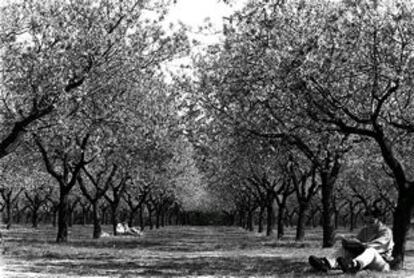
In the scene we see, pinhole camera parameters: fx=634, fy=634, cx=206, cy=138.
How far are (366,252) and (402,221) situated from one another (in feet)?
10.3

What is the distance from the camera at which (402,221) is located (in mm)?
19000

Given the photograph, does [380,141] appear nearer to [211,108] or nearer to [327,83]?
[327,83]

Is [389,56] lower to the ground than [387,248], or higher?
higher

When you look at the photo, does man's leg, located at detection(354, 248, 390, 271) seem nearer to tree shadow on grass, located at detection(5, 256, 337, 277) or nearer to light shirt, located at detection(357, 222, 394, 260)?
light shirt, located at detection(357, 222, 394, 260)

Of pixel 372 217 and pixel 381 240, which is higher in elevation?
pixel 372 217

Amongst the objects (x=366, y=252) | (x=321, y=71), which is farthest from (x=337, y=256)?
(x=321, y=71)

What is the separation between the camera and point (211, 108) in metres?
28.4

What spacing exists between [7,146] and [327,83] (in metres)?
12.0

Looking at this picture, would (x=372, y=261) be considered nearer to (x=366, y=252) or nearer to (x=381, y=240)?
(x=366, y=252)

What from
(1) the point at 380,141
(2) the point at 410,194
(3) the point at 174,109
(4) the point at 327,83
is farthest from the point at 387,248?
(3) the point at 174,109

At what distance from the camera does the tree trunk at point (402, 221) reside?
18750 millimetres

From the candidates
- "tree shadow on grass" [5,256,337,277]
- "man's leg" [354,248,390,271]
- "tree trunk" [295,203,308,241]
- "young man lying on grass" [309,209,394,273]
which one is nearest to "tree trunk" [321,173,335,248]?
"tree trunk" [295,203,308,241]

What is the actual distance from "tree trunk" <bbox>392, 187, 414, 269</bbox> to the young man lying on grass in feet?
3.31

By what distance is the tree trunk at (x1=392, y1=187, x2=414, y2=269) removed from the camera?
738 inches
